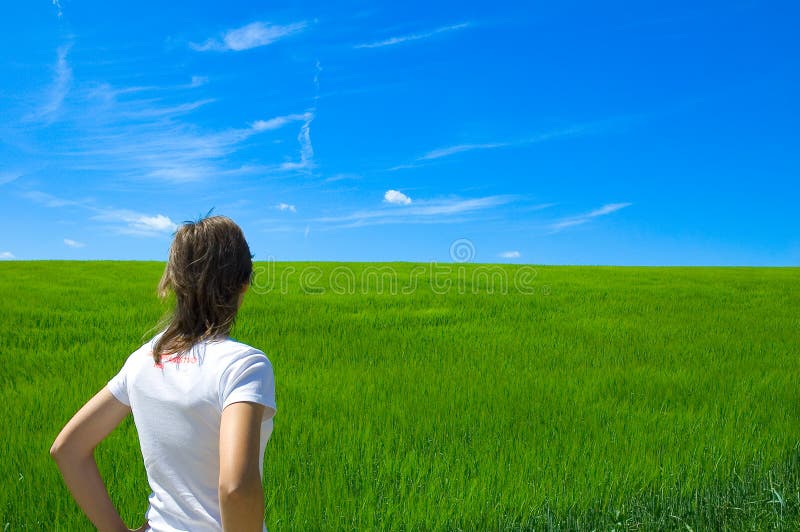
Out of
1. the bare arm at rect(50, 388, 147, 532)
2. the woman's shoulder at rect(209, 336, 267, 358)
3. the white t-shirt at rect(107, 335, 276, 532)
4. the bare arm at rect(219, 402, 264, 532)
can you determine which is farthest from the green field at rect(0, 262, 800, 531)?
the woman's shoulder at rect(209, 336, 267, 358)

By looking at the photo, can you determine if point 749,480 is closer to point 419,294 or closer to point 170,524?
point 170,524

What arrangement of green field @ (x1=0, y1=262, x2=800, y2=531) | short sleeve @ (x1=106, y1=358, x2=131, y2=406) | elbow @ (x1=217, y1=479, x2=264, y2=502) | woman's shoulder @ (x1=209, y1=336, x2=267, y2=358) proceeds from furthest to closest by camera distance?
green field @ (x1=0, y1=262, x2=800, y2=531)
short sleeve @ (x1=106, y1=358, x2=131, y2=406)
woman's shoulder @ (x1=209, y1=336, x2=267, y2=358)
elbow @ (x1=217, y1=479, x2=264, y2=502)

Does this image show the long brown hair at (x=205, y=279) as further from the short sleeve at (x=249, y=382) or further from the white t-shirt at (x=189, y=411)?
the short sleeve at (x=249, y=382)

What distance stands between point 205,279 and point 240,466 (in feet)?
2.03

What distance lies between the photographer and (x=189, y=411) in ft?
6.07

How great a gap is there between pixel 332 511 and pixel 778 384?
21.6 ft

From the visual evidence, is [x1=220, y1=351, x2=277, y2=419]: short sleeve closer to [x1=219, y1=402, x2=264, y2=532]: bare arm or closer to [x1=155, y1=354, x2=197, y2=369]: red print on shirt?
[x1=219, y1=402, x2=264, y2=532]: bare arm

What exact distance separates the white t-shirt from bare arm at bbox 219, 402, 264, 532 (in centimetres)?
5

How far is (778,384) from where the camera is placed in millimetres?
7672

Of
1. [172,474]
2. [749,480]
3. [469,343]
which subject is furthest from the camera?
[469,343]

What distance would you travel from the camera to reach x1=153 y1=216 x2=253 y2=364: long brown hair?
1924 mm

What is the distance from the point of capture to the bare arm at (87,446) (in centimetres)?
211

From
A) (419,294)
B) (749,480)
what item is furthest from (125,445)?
(419,294)

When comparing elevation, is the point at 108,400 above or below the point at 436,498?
above
